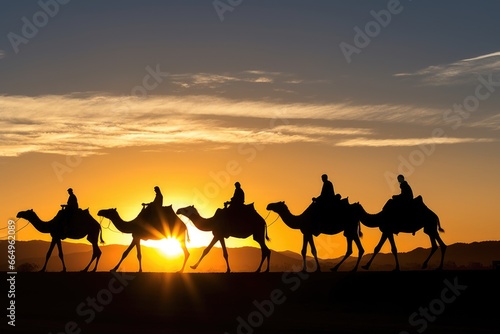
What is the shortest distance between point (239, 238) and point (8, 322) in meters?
11.9

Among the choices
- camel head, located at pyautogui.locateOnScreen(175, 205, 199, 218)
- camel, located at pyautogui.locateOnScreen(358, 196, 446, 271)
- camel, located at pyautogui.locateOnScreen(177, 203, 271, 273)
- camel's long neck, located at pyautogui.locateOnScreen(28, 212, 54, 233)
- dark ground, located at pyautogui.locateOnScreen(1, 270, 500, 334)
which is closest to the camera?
dark ground, located at pyautogui.locateOnScreen(1, 270, 500, 334)

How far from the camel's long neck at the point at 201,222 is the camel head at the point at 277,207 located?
2302 millimetres

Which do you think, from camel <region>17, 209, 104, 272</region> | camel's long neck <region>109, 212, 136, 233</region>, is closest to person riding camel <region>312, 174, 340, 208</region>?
camel's long neck <region>109, 212, 136, 233</region>

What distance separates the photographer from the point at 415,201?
3231cm

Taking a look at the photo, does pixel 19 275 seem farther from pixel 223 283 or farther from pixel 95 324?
pixel 95 324

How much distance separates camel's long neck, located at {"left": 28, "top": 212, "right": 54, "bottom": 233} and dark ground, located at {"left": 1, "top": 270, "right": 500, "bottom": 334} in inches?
186

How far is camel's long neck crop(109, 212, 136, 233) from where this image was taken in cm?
3719

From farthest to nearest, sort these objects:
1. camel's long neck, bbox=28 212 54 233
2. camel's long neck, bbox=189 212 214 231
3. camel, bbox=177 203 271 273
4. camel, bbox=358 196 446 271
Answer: camel's long neck, bbox=28 212 54 233, camel's long neck, bbox=189 212 214 231, camel, bbox=177 203 271 273, camel, bbox=358 196 446 271

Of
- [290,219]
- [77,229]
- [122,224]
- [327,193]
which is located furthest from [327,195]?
[77,229]

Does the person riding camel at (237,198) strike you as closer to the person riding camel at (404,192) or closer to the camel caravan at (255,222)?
the camel caravan at (255,222)

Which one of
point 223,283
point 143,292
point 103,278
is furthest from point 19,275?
point 223,283

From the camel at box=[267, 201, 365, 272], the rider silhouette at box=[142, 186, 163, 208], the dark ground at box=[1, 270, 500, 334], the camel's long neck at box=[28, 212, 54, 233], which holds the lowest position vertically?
the dark ground at box=[1, 270, 500, 334]

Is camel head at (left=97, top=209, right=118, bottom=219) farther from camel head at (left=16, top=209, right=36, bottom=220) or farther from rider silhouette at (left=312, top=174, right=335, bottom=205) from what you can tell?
rider silhouette at (left=312, top=174, right=335, bottom=205)

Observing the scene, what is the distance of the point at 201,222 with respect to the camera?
36719 mm
